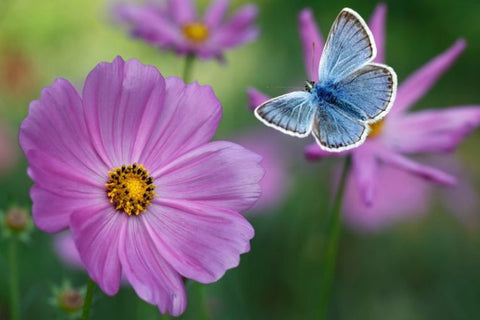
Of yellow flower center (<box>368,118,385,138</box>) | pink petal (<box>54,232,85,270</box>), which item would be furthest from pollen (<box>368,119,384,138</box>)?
pink petal (<box>54,232,85,270</box>)

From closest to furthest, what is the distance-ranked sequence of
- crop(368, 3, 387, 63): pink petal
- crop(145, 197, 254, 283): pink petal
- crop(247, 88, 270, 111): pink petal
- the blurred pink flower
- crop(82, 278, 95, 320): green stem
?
crop(82, 278, 95, 320): green stem → crop(145, 197, 254, 283): pink petal → crop(247, 88, 270, 111): pink petal → the blurred pink flower → crop(368, 3, 387, 63): pink petal

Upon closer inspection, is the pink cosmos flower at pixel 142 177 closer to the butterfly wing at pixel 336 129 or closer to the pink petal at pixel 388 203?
the butterfly wing at pixel 336 129

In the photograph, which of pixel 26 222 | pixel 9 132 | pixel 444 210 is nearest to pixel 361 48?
pixel 26 222

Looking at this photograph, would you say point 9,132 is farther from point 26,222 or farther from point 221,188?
point 221,188

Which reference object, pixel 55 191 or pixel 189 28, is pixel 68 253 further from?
pixel 55 191

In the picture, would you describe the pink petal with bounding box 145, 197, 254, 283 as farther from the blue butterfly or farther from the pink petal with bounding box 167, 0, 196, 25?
the pink petal with bounding box 167, 0, 196, 25

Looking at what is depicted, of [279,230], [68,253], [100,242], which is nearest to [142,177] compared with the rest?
[100,242]
